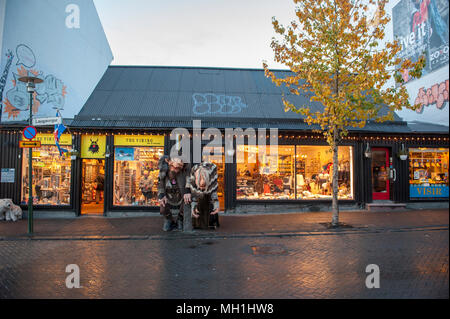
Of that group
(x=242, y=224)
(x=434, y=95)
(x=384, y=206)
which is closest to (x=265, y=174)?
(x=242, y=224)

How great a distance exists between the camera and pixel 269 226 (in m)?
10.2

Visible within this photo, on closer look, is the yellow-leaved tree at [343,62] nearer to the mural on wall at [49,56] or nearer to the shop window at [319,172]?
the shop window at [319,172]

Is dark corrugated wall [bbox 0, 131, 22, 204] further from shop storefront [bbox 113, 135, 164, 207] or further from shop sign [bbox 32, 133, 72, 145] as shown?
shop storefront [bbox 113, 135, 164, 207]

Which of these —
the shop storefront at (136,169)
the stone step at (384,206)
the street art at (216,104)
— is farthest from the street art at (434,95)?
the shop storefront at (136,169)

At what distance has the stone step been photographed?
516 inches

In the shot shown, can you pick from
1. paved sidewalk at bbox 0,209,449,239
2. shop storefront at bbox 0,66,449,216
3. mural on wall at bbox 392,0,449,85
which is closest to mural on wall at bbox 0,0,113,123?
shop storefront at bbox 0,66,449,216

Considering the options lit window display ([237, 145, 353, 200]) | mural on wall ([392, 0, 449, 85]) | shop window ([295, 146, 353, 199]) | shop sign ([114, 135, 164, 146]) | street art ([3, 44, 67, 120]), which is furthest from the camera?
shop window ([295, 146, 353, 199])

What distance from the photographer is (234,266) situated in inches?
243

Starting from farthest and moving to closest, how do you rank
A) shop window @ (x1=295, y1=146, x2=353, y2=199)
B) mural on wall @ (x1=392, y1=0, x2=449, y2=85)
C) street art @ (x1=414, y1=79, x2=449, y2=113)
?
shop window @ (x1=295, y1=146, x2=353, y2=199) < street art @ (x1=414, y1=79, x2=449, y2=113) < mural on wall @ (x1=392, y1=0, x2=449, y2=85)

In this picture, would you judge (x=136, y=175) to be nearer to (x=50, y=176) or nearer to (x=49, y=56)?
(x=50, y=176)

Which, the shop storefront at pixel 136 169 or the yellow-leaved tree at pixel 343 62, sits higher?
the yellow-leaved tree at pixel 343 62

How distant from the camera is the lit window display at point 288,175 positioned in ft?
43.4

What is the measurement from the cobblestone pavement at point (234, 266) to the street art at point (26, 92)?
21.2 feet

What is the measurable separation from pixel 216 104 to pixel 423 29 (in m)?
8.68
